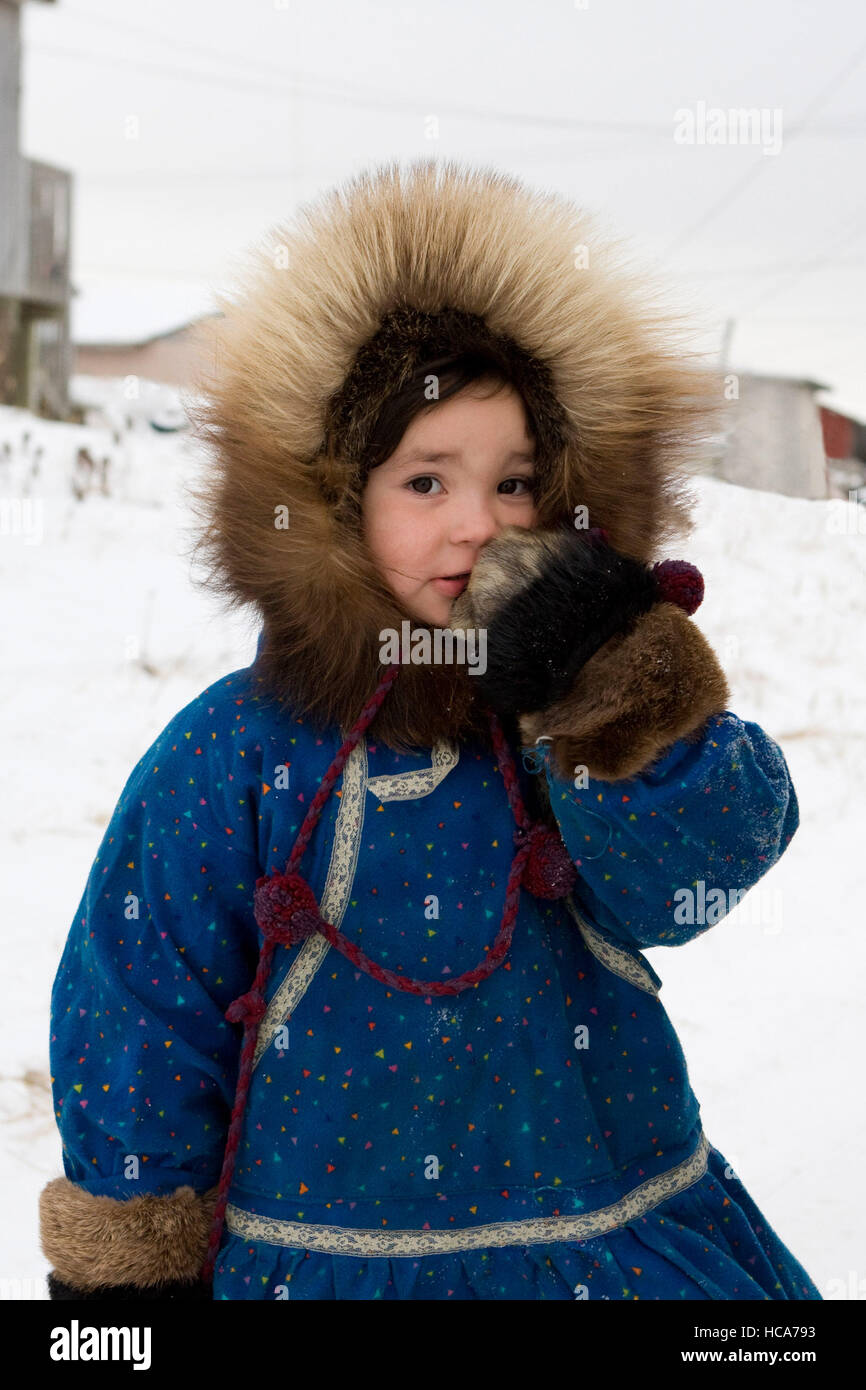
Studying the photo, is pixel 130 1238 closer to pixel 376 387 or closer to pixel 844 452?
pixel 376 387

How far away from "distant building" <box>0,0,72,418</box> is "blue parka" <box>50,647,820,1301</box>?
611 cm

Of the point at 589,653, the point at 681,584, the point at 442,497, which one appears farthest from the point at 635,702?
the point at 442,497

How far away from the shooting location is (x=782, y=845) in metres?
1.27

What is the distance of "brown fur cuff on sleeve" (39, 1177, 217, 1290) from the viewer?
1.22 m

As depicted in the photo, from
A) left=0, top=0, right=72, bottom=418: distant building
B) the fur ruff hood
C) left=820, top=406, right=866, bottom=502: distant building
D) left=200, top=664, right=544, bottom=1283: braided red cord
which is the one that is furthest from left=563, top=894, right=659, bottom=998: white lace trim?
left=0, top=0, right=72, bottom=418: distant building

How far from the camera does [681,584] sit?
126 centimetres

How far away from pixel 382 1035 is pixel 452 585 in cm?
48

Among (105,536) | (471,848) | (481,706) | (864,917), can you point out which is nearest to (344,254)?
(481,706)

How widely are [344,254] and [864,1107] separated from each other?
1953 millimetres

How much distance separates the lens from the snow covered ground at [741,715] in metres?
2.21

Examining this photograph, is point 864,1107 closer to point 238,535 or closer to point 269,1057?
point 269,1057

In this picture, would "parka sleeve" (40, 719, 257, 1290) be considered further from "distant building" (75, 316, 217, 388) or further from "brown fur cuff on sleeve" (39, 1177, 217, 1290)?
"distant building" (75, 316, 217, 388)

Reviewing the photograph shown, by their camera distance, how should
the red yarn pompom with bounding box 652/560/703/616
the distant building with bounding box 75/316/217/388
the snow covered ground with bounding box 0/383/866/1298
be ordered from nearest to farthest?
1. the red yarn pompom with bounding box 652/560/703/616
2. the snow covered ground with bounding box 0/383/866/1298
3. the distant building with bounding box 75/316/217/388

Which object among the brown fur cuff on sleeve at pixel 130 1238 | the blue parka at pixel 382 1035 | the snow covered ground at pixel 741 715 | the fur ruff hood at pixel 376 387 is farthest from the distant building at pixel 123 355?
the brown fur cuff on sleeve at pixel 130 1238
